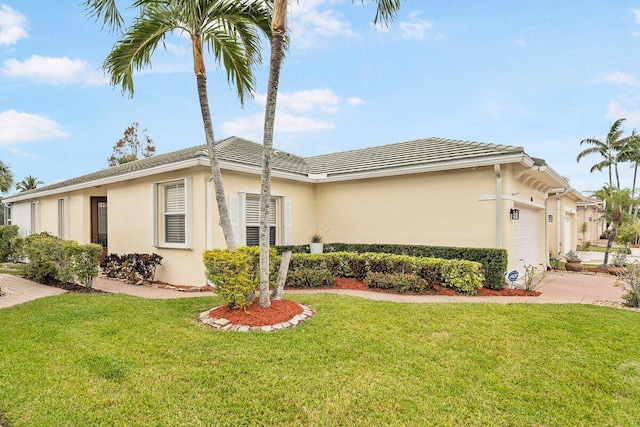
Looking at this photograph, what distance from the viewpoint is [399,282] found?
850 centimetres

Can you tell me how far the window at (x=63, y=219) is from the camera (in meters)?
14.7

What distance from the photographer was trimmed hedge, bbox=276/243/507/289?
29.1 feet

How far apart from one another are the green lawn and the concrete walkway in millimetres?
1518

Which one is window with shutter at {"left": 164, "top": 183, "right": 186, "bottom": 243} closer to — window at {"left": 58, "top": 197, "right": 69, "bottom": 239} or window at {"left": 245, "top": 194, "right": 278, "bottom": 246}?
window at {"left": 245, "top": 194, "right": 278, "bottom": 246}

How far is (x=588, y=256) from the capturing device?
19.7 metres

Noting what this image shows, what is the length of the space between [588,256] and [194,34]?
23382 millimetres

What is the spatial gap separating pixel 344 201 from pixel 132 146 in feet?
86.3

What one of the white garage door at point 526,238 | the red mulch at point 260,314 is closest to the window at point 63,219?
the red mulch at point 260,314

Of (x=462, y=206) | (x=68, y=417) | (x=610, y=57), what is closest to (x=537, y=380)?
(x=68, y=417)

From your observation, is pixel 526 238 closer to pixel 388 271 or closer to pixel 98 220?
pixel 388 271

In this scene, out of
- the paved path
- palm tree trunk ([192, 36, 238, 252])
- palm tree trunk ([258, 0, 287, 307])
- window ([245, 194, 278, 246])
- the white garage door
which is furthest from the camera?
the white garage door

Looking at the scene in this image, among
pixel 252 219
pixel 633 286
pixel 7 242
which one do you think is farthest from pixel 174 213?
pixel 7 242

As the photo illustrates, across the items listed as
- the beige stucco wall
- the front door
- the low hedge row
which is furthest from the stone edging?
the front door

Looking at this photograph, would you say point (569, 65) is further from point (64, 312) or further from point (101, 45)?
point (64, 312)
